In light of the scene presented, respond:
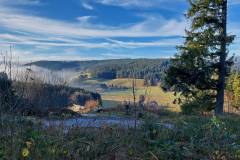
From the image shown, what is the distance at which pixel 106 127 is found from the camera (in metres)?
6.60

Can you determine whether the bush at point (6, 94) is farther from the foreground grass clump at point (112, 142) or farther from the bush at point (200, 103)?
the bush at point (200, 103)

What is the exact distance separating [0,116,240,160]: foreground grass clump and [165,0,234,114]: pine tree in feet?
60.5

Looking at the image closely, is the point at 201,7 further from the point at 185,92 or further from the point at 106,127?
the point at 106,127

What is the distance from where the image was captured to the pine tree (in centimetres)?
2488

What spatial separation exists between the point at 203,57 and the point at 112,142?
20.5 m

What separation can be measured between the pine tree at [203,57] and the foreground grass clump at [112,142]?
1843 centimetres

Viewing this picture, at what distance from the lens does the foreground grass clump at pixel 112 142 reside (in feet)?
15.4

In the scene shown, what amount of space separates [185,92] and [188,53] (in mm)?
2461

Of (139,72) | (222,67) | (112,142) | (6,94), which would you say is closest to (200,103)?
(222,67)

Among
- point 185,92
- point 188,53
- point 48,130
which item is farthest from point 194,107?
point 48,130

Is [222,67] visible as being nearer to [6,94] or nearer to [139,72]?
[139,72]

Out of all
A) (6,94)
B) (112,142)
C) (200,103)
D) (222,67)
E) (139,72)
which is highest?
(222,67)

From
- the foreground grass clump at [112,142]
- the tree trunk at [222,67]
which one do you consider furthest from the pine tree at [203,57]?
the foreground grass clump at [112,142]

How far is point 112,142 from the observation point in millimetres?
5453
